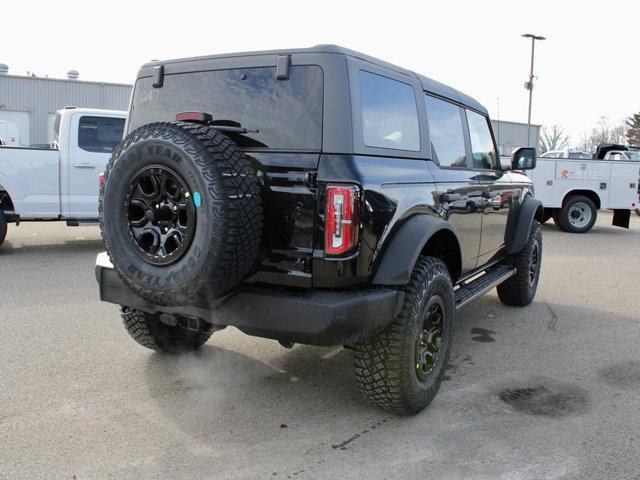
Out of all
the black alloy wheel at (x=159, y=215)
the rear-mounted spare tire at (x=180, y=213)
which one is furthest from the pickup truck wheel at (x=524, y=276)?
the black alloy wheel at (x=159, y=215)

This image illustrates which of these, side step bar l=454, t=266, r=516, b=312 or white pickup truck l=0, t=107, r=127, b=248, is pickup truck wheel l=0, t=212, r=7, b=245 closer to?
white pickup truck l=0, t=107, r=127, b=248

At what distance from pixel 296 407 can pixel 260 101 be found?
70.6 inches

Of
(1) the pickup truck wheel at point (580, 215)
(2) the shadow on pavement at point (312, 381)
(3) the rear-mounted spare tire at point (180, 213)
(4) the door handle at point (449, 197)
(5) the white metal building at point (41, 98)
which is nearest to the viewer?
(3) the rear-mounted spare tire at point (180, 213)

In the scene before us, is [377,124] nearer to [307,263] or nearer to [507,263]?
[307,263]

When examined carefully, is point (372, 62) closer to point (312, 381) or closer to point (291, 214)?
point (291, 214)

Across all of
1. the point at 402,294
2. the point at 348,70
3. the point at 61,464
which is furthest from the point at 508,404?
the point at 61,464

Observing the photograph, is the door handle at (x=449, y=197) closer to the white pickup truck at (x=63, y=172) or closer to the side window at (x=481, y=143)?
A: the side window at (x=481, y=143)

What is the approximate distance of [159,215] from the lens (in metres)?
2.91

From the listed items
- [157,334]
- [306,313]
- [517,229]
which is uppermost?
[517,229]

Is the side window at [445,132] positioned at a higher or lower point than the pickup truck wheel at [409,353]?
higher

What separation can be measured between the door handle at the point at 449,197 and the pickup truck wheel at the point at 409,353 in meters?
0.50

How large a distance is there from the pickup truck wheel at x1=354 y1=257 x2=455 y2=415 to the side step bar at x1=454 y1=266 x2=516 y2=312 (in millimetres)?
535

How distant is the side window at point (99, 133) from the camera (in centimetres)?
845

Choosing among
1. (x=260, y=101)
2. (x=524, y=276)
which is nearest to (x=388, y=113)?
(x=260, y=101)
